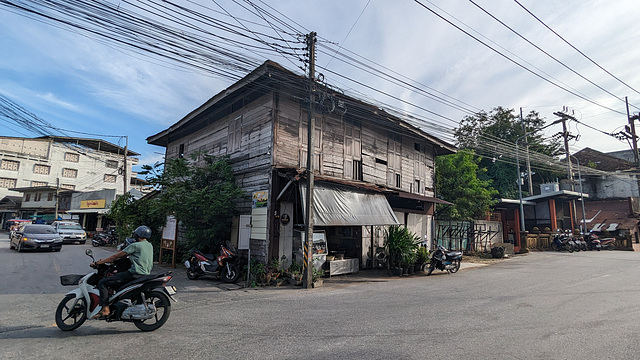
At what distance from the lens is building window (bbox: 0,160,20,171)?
42250 mm

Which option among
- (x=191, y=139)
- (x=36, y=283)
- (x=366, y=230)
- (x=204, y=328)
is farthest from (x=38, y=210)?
(x=204, y=328)

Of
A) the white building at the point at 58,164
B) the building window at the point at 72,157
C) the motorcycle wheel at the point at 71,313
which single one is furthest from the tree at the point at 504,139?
the building window at the point at 72,157

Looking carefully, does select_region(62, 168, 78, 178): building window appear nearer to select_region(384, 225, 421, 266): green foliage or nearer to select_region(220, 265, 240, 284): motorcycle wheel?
select_region(220, 265, 240, 284): motorcycle wheel

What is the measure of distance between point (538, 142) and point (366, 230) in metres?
27.4

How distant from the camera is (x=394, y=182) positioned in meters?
16.0

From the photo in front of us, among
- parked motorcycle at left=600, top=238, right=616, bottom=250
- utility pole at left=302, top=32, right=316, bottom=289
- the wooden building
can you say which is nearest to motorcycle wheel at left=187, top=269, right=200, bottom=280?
the wooden building

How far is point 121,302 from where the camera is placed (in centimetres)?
499

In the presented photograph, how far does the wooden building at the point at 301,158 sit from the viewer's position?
35.2 ft

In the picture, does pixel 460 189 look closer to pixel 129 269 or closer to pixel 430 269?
pixel 430 269

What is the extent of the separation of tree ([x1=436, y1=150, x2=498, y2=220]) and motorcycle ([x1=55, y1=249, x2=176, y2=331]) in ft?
56.2

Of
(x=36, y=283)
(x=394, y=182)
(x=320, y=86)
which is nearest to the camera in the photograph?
(x=36, y=283)

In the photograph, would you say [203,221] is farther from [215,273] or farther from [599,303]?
[599,303]

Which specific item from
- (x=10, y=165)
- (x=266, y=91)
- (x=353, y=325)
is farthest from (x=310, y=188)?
(x=10, y=165)

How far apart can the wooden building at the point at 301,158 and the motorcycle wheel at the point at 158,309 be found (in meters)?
4.88
